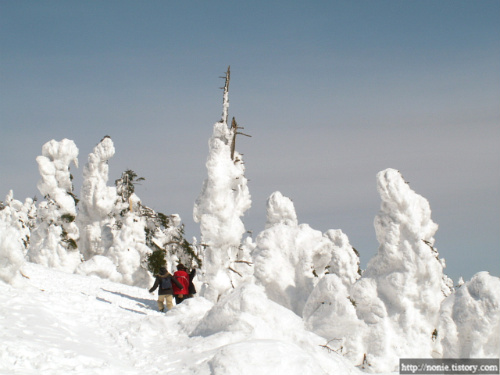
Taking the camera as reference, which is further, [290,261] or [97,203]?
[97,203]

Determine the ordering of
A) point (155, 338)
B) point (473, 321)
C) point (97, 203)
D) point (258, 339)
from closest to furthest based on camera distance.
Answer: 1. point (258, 339)
2. point (155, 338)
3. point (473, 321)
4. point (97, 203)

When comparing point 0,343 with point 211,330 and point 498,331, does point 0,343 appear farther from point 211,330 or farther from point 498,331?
point 498,331

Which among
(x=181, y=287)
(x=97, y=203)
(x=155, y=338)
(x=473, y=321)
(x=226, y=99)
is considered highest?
(x=226, y=99)

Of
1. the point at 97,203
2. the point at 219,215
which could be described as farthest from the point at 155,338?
the point at 97,203

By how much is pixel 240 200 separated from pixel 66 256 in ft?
50.2

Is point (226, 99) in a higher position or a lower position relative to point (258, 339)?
higher

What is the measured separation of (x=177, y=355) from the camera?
920 cm

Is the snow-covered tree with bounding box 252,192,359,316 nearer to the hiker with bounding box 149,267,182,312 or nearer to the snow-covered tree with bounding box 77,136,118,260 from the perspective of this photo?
the hiker with bounding box 149,267,182,312

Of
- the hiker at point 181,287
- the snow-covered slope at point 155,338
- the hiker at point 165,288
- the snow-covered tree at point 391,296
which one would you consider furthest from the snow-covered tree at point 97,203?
the snow-covered tree at point 391,296

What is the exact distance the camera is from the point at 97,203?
32.4 m

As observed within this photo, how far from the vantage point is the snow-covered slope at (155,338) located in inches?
310

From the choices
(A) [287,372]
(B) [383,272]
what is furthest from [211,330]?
(B) [383,272]

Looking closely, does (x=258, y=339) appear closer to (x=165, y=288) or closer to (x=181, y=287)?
(x=165, y=288)

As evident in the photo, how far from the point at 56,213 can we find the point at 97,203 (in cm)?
268
